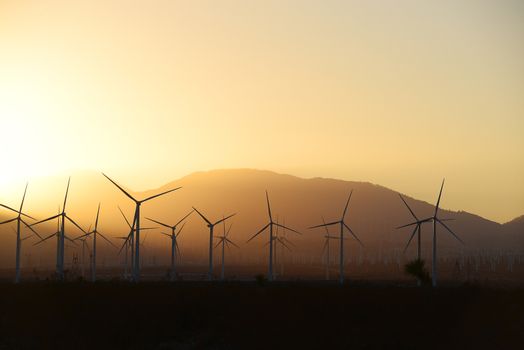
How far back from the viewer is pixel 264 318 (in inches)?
3292

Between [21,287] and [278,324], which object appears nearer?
[278,324]

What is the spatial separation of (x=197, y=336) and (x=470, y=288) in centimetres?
2744

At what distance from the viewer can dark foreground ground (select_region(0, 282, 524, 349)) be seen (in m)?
76.6

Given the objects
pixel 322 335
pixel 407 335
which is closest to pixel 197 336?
pixel 322 335

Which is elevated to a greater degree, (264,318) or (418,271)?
(418,271)

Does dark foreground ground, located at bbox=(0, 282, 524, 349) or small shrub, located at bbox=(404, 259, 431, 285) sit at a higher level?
small shrub, located at bbox=(404, 259, 431, 285)

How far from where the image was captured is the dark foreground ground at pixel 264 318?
251 ft

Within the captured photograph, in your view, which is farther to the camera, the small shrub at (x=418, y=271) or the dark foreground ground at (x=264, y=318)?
the small shrub at (x=418, y=271)

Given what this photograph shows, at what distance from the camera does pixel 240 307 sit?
286 feet

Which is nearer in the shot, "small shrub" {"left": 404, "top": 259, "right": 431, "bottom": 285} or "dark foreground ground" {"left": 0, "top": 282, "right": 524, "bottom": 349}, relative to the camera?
"dark foreground ground" {"left": 0, "top": 282, "right": 524, "bottom": 349}

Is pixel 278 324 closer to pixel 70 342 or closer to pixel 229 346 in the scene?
pixel 229 346

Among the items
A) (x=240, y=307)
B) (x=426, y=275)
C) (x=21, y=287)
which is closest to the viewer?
(x=240, y=307)

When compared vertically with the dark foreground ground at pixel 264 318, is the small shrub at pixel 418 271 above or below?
above

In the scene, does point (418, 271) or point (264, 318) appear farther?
point (418, 271)
